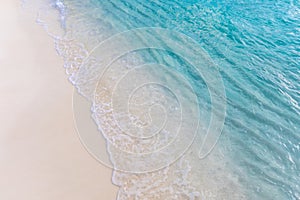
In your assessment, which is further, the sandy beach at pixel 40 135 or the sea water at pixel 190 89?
the sea water at pixel 190 89

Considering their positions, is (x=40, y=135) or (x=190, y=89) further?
(x=190, y=89)

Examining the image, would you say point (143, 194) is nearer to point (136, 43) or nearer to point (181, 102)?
point (181, 102)

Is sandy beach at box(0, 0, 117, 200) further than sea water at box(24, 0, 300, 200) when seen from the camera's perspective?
No

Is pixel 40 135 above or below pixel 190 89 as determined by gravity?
below
